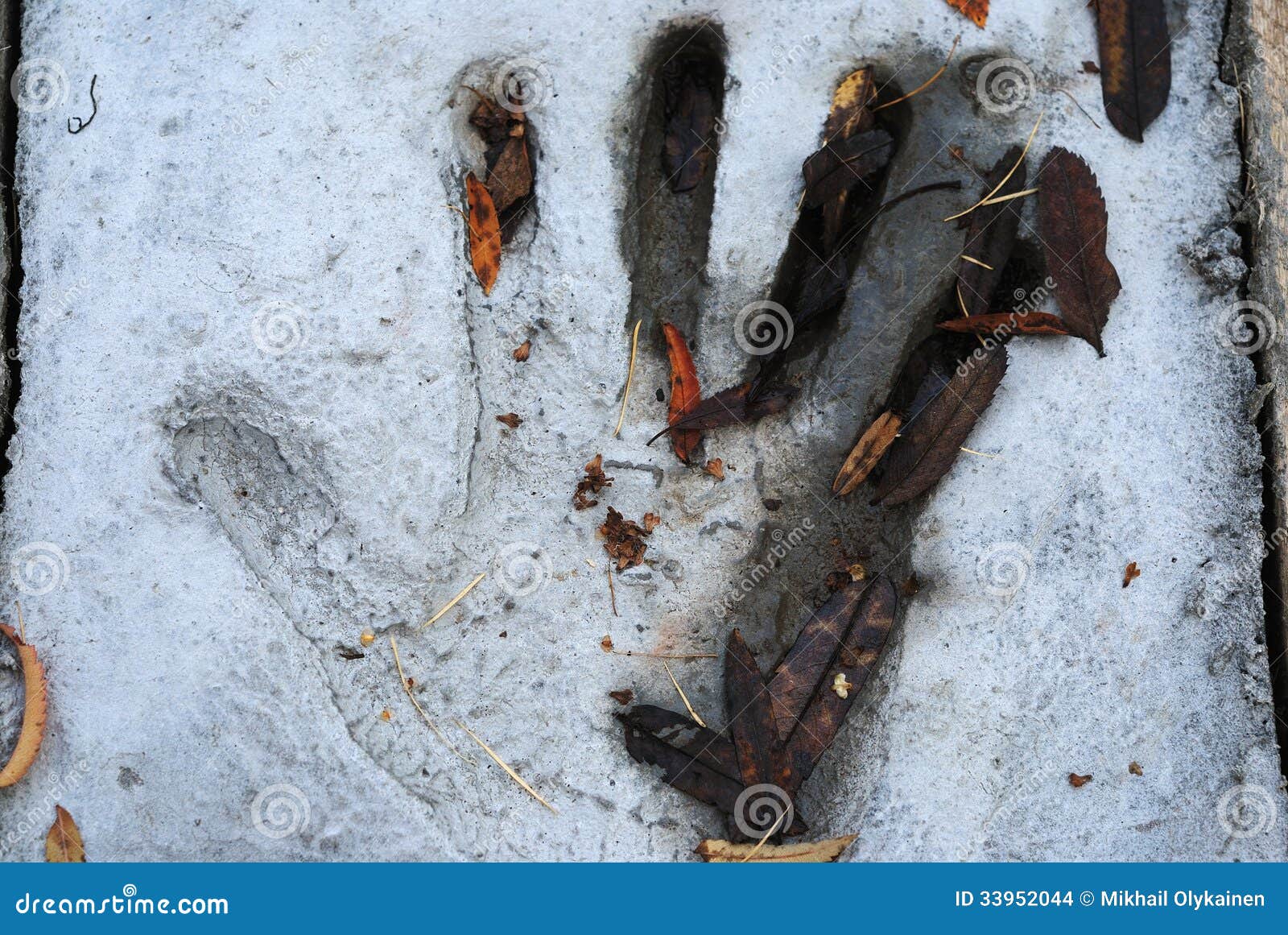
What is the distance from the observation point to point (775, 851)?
2475mm

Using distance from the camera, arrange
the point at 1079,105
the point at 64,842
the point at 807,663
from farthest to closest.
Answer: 1. the point at 1079,105
2. the point at 807,663
3. the point at 64,842

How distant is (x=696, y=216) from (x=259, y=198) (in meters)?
1.18

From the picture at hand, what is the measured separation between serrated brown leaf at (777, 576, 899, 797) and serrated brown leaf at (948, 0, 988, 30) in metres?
1.57

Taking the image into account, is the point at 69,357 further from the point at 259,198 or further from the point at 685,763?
the point at 685,763

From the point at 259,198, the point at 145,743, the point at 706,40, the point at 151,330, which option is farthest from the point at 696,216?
the point at 145,743

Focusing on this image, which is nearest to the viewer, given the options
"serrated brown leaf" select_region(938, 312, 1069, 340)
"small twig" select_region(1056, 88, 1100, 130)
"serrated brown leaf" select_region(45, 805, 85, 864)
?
"serrated brown leaf" select_region(45, 805, 85, 864)

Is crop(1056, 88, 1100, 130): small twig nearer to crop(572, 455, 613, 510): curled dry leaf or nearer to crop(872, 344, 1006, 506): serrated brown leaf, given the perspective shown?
crop(872, 344, 1006, 506): serrated brown leaf

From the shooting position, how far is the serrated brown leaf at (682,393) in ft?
8.45

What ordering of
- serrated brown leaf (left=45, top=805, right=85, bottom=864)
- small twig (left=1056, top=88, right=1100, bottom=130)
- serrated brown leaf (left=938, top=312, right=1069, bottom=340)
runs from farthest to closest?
small twig (left=1056, top=88, right=1100, bottom=130), serrated brown leaf (left=938, top=312, right=1069, bottom=340), serrated brown leaf (left=45, top=805, right=85, bottom=864)

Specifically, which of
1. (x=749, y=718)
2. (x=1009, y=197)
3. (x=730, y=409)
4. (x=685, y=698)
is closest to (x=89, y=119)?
(x=730, y=409)

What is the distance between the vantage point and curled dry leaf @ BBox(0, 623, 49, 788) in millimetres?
2395

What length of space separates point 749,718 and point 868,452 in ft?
2.57

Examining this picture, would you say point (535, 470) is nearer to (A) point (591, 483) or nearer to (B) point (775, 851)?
(A) point (591, 483)

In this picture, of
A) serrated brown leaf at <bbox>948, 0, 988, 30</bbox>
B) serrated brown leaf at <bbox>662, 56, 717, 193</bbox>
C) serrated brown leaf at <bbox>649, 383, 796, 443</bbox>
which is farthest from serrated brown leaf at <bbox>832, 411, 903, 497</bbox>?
serrated brown leaf at <bbox>948, 0, 988, 30</bbox>
